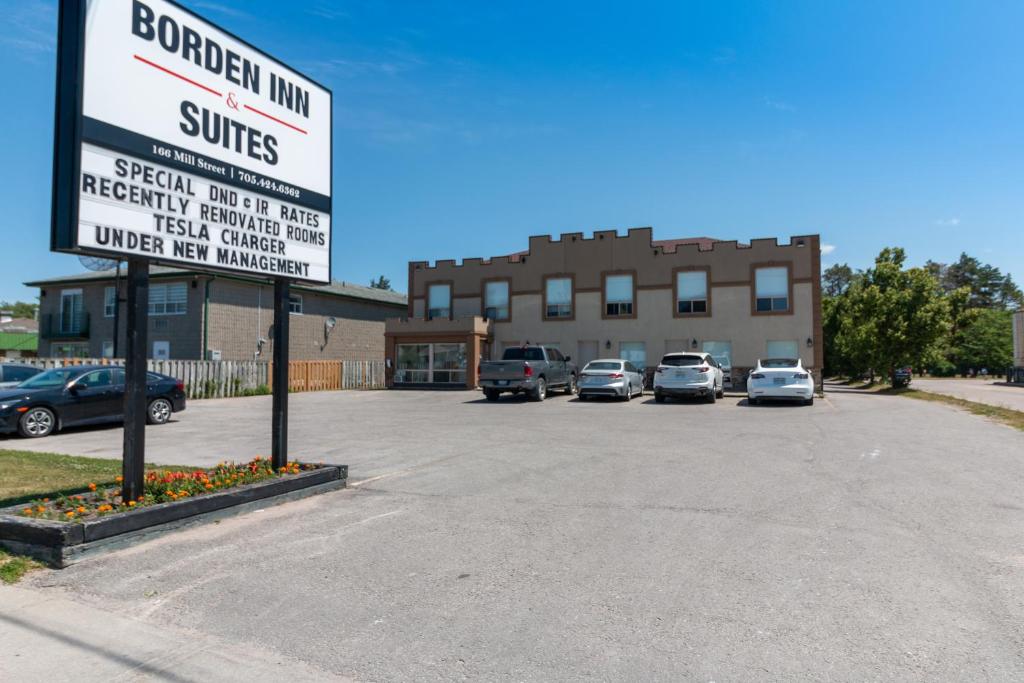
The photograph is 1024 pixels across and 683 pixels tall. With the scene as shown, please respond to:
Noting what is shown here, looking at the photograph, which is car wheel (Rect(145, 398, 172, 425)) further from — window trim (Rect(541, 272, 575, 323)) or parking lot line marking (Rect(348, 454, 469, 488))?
window trim (Rect(541, 272, 575, 323))

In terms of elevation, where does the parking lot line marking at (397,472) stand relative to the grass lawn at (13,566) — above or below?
above

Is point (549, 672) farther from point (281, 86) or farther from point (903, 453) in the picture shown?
point (903, 453)

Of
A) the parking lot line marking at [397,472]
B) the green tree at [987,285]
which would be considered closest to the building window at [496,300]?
the parking lot line marking at [397,472]

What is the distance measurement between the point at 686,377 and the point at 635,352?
10.4 metres

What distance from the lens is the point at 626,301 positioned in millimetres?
32094

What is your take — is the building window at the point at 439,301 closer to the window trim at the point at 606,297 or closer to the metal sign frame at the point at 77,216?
the window trim at the point at 606,297

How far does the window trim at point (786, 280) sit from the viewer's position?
29.4 m

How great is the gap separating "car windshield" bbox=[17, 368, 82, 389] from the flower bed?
855 cm

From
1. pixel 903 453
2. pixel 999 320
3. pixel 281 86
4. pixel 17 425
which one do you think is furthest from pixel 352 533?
pixel 999 320

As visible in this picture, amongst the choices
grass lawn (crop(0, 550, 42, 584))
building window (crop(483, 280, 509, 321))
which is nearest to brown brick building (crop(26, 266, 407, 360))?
building window (crop(483, 280, 509, 321))

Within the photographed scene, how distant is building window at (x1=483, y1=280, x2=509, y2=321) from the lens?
34.4 metres

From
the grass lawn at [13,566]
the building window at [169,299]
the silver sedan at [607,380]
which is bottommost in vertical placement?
the grass lawn at [13,566]

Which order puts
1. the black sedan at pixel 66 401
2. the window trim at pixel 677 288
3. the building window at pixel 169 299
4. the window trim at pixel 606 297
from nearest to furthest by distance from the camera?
the black sedan at pixel 66 401, the window trim at pixel 677 288, the window trim at pixel 606 297, the building window at pixel 169 299

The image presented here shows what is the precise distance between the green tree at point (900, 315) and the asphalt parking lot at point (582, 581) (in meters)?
25.6
